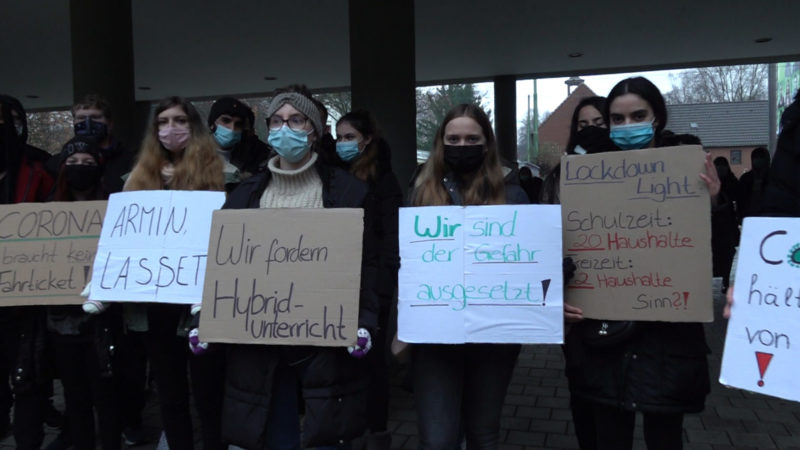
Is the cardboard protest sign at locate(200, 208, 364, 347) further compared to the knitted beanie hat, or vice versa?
the knitted beanie hat

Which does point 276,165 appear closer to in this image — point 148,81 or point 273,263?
point 273,263

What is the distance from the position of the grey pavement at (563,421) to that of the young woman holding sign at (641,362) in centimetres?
153

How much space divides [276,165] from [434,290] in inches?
37.0

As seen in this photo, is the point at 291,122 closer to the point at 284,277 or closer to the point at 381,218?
the point at 284,277

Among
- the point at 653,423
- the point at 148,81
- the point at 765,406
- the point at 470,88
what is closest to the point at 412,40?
the point at 765,406

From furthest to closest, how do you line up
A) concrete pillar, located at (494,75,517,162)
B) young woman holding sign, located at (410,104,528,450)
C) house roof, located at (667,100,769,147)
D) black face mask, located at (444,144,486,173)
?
house roof, located at (667,100,769,147) < concrete pillar, located at (494,75,517,162) < black face mask, located at (444,144,486,173) < young woman holding sign, located at (410,104,528,450)

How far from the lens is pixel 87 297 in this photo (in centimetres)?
308

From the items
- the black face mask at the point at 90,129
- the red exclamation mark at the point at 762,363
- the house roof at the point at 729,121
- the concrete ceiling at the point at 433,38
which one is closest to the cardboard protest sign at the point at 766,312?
the red exclamation mark at the point at 762,363

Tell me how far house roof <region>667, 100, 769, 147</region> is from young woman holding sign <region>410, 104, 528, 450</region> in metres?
56.8

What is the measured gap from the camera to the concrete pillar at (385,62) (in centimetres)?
696

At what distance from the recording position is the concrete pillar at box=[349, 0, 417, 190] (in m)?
6.96

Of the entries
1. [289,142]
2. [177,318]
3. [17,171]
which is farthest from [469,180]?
[17,171]

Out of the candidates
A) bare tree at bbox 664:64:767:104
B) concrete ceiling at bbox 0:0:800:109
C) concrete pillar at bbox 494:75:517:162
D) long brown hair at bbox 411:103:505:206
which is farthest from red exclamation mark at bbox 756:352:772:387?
bare tree at bbox 664:64:767:104

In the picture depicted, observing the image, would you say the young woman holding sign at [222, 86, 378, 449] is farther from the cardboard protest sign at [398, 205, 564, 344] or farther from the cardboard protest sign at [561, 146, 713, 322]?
the cardboard protest sign at [561, 146, 713, 322]
